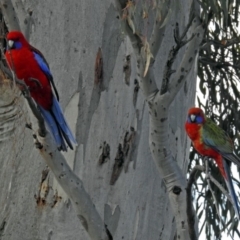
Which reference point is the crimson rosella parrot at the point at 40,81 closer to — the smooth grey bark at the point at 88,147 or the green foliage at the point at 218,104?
the smooth grey bark at the point at 88,147

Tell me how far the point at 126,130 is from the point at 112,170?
0.14 metres

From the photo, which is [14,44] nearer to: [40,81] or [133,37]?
[40,81]

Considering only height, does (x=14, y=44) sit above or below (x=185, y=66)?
above

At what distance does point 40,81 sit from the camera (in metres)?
2.20

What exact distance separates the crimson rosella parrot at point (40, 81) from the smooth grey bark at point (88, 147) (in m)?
0.16

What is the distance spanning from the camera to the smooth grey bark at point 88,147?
2311 millimetres

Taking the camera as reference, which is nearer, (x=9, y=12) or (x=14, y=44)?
(x=9, y=12)

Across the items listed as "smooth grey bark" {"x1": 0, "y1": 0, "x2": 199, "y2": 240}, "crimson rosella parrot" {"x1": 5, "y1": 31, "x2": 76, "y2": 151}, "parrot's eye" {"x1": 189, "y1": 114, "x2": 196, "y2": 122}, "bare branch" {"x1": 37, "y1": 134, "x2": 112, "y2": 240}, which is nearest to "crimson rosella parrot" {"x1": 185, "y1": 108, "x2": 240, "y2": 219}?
"parrot's eye" {"x1": 189, "y1": 114, "x2": 196, "y2": 122}

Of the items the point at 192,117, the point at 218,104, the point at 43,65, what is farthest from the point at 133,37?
the point at 218,104

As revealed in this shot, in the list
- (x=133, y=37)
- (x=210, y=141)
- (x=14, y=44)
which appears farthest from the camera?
(x=210, y=141)

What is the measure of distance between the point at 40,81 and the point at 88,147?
273 mm

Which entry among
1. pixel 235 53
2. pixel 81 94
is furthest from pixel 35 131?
pixel 235 53

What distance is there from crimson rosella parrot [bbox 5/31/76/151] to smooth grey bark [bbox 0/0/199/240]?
0.53ft

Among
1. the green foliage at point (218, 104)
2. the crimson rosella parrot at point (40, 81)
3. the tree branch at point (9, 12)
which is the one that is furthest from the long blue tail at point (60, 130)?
the green foliage at point (218, 104)
